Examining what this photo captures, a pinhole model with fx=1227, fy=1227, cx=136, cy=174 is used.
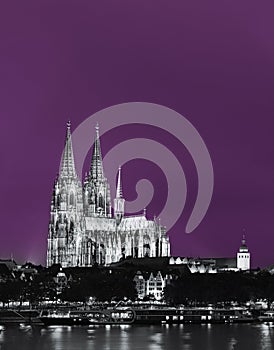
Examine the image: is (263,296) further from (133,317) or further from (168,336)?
(168,336)

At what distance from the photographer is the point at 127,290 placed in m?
171

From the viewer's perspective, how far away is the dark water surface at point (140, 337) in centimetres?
10006

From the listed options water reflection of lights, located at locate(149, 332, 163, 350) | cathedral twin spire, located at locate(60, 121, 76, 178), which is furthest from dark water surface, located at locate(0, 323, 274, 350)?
cathedral twin spire, located at locate(60, 121, 76, 178)

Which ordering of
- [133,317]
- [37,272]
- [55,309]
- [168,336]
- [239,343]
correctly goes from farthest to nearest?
[37,272]
[55,309]
[133,317]
[168,336]
[239,343]

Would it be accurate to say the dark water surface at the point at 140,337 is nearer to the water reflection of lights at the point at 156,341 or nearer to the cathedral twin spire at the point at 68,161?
the water reflection of lights at the point at 156,341

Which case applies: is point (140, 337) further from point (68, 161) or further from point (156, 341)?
point (68, 161)

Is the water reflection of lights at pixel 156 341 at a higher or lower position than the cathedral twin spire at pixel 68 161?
lower

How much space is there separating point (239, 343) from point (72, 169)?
95.0 meters

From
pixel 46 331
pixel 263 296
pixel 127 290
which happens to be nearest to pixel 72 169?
pixel 127 290

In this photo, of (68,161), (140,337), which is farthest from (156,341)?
(68,161)

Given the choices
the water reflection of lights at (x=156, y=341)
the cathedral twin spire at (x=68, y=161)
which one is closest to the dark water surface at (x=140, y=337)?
the water reflection of lights at (x=156, y=341)

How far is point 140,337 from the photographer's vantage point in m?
110

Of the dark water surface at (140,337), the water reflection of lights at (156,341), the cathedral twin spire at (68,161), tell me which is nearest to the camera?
the water reflection of lights at (156,341)

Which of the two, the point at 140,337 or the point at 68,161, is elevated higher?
the point at 68,161
